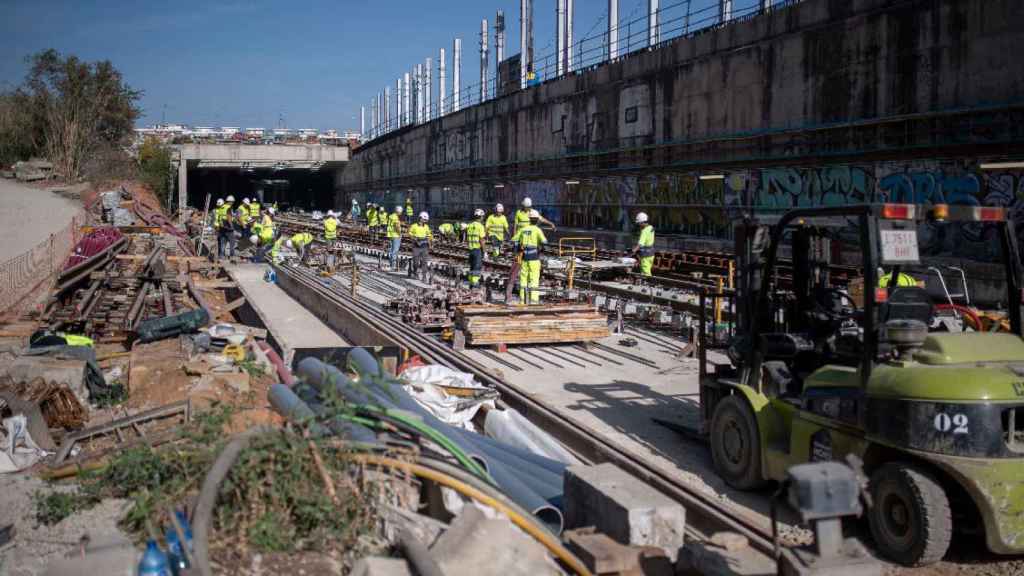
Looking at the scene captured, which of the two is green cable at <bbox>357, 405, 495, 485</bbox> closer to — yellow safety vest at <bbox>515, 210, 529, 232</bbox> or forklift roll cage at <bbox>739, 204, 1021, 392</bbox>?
forklift roll cage at <bbox>739, 204, 1021, 392</bbox>

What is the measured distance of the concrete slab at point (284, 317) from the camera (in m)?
14.9

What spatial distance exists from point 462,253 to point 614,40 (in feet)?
39.0

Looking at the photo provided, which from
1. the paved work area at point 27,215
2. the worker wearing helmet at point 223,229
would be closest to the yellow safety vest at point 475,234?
the worker wearing helmet at point 223,229

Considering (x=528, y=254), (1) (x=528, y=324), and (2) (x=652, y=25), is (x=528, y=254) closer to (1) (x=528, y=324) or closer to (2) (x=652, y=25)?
(1) (x=528, y=324)

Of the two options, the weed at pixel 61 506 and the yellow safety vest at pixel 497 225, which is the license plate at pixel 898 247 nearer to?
the weed at pixel 61 506

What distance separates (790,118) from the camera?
77.0ft

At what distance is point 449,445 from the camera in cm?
526

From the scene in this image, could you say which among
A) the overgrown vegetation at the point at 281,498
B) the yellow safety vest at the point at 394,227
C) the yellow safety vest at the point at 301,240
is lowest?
the overgrown vegetation at the point at 281,498

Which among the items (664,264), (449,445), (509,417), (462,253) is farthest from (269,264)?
(449,445)

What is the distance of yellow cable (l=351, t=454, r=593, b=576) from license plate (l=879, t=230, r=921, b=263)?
2725 mm

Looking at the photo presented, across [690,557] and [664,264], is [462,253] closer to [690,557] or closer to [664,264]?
[664,264]

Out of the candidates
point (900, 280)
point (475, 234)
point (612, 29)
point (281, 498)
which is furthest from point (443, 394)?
point (612, 29)

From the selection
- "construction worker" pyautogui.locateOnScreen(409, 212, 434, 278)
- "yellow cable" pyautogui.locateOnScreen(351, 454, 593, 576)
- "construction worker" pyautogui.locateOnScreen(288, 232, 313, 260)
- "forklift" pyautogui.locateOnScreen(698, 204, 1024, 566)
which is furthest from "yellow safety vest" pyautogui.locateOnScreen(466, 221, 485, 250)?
"yellow cable" pyautogui.locateOnScreen(351, 454, 593, 576)

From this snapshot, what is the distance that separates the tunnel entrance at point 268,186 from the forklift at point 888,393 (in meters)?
63.1
